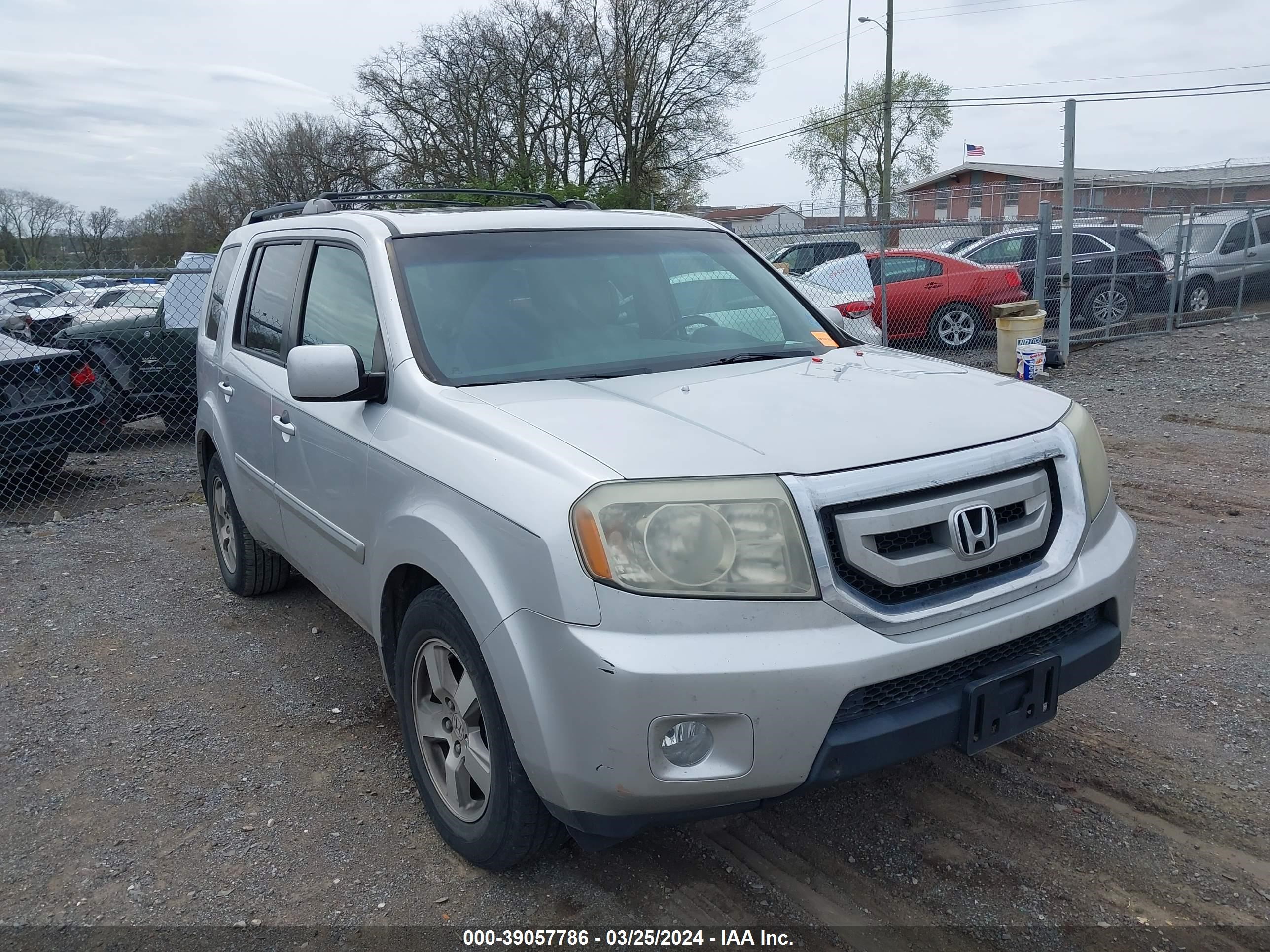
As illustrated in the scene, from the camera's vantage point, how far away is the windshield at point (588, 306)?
3.27m

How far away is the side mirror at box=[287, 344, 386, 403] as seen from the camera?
3023 mm

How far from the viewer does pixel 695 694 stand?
2195 millimetres

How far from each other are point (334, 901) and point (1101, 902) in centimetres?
210

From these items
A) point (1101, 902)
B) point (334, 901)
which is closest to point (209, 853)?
point (334, 901)

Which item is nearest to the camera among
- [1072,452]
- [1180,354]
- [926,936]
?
[926,936]

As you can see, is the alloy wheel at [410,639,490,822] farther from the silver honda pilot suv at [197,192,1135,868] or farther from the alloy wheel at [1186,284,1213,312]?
the alloy wheel at [1186,284,1213,312]

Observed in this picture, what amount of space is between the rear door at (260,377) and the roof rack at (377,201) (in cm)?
24

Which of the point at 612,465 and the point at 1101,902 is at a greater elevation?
the point at 612,465

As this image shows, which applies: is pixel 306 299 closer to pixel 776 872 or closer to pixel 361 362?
pixel 361 362

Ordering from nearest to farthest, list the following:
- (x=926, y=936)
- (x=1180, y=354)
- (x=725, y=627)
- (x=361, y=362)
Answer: (x=725, y=627) → (x=926, y=936) → (x=361, y=362) → (x=1180, y=354)

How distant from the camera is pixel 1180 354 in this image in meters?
13.1

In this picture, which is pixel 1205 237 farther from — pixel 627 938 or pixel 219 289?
pixel 627 938

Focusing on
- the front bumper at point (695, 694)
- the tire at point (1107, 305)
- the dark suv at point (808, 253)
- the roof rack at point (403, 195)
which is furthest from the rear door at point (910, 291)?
the front bumper at point (695, 694)

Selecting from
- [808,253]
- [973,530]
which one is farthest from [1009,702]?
[808,253]
